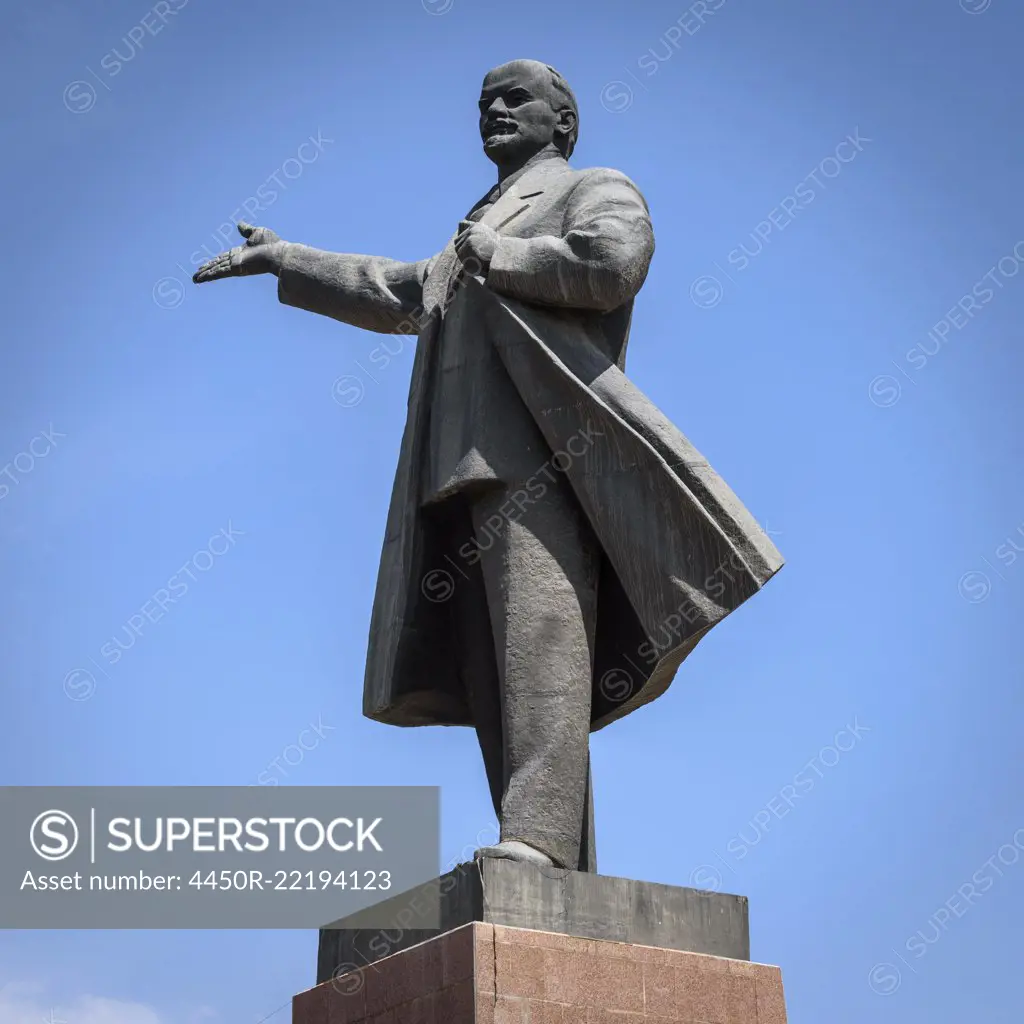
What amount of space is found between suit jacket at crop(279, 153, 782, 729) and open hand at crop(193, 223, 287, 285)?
41.7 inches

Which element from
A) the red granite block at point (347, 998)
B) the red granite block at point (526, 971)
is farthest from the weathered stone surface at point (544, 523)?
the red granite block at point (347, 998)

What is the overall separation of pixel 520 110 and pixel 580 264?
131cm

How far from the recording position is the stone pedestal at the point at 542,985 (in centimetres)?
A: 640

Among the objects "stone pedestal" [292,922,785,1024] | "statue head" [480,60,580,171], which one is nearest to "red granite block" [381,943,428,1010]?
"stone pedestal" [292,922,785,1024]

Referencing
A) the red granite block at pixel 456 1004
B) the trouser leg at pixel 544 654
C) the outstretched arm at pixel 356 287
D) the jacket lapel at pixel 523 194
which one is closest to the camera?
the red granite block at pixel 456 1004

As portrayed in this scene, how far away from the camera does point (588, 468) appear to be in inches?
299

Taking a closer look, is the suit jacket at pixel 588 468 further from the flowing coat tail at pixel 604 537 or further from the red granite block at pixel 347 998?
the red granite block at pixel 347 998

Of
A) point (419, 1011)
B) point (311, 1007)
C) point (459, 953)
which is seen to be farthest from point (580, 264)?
point (311, 1007)

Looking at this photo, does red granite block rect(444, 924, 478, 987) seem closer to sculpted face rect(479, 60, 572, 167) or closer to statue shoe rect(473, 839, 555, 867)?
statue shoe rect(473, 839, 555, 867)

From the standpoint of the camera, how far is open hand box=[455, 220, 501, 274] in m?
7.75

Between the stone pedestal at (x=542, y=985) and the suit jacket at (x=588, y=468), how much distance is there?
1323mm

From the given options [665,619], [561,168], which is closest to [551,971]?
[665,619]

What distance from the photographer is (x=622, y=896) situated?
693cm

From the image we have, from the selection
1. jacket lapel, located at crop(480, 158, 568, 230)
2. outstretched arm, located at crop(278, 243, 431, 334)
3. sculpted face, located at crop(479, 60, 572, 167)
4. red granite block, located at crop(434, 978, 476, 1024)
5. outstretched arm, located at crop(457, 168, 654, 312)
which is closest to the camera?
red granite block, located at crop(434, 978, 476, 1024)
